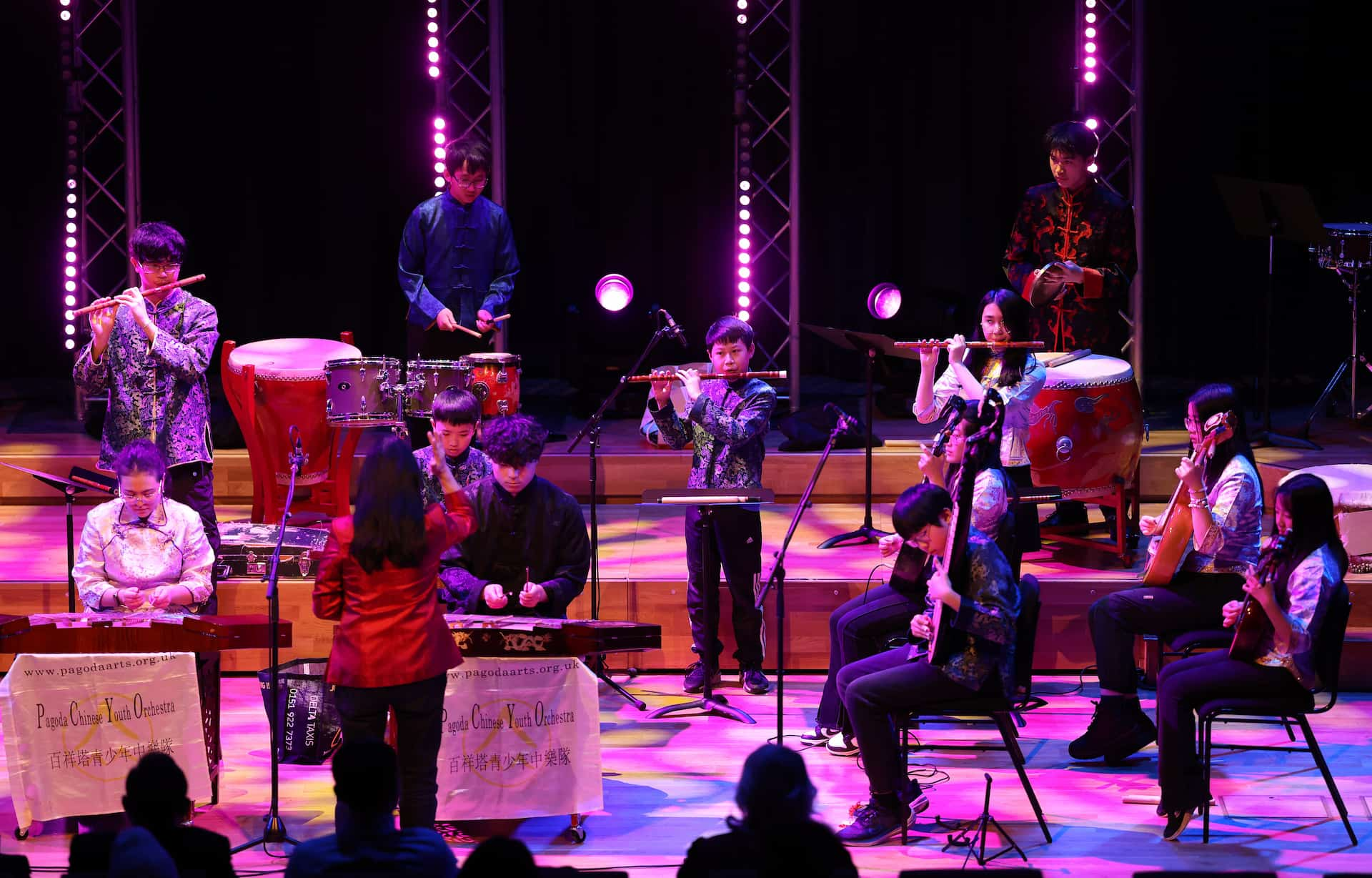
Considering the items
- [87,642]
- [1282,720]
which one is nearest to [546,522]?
[87,642]

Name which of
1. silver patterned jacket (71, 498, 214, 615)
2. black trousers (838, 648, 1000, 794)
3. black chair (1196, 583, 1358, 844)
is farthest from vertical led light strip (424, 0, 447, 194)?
black chair (1196, 583, 1358, 844)

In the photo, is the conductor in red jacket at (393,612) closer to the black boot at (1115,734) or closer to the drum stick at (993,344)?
the black boot at (1115,734)

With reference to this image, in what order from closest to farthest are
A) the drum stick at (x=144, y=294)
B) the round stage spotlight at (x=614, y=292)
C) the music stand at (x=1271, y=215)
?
1. the drum stick at (x=144, y=294)
2. the round stage spotlight at (x=614, y=292)
3. the music stand at (x=1271, y=215)

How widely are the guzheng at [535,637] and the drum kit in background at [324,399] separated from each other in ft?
6.46

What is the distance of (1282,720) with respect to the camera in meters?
5.53

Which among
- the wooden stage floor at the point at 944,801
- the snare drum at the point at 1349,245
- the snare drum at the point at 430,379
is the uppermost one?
the snare drum at the point at 1349,245

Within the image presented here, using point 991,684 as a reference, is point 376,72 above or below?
above

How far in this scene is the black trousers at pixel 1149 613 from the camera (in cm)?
550

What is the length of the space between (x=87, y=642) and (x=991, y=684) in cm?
288

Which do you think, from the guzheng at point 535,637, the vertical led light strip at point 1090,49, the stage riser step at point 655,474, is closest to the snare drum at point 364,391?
the stage riser step at point 655,474

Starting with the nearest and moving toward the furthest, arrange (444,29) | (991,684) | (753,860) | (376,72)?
(753,860) < (991,684) < (444,29) < (376,72)

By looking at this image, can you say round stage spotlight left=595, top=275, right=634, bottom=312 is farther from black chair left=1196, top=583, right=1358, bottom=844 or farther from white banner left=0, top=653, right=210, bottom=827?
black chair left=1196, top=583, right=1358, bottom=844

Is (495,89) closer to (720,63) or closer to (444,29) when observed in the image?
(444,29)

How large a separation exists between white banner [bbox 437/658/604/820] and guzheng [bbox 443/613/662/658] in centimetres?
7
